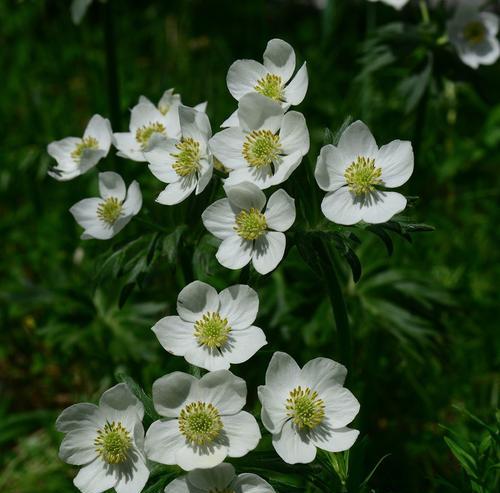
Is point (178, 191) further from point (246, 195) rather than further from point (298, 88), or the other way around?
point (298, 88)

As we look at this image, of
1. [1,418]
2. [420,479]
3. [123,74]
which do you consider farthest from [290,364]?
[123,74]

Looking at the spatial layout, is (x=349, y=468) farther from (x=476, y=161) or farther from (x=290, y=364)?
(x=476, y=161)

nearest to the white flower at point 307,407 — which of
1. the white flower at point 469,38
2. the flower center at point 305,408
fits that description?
the flower center at point 305,408

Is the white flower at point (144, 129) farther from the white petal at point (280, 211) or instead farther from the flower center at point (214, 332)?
the flower center at point (214, 332)

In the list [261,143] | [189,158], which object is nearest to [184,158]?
[189,158]

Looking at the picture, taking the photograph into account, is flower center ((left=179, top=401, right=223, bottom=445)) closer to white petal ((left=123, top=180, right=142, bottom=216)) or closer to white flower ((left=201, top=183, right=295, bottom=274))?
white flower ((left=201, top=183, right=295, bottom=274))

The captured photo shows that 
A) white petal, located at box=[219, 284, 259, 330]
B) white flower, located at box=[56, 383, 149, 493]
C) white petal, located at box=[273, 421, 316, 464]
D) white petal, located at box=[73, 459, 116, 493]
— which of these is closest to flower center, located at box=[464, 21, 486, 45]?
white petal, located at box=[219, 284, 259, 330]
